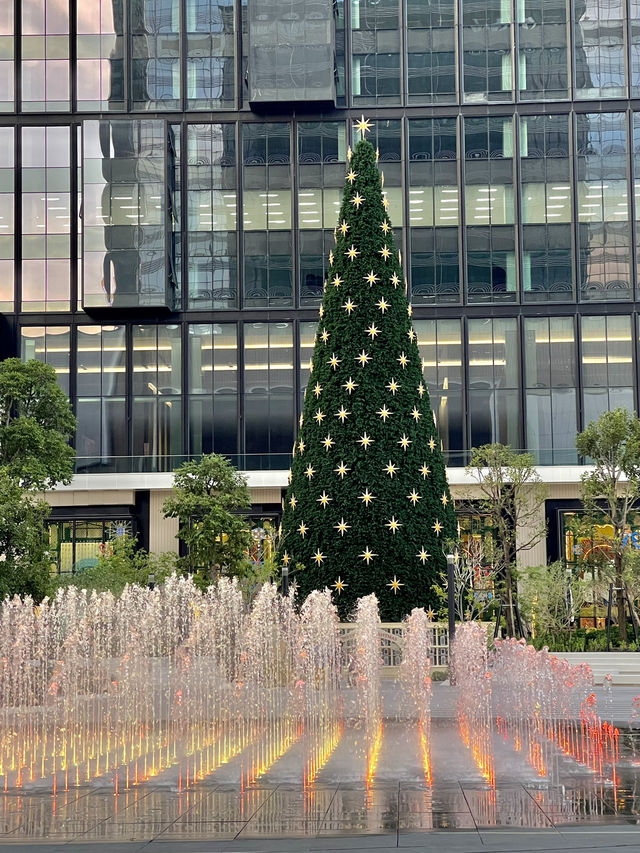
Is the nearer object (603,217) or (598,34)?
(603,217)

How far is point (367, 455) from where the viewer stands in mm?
27750

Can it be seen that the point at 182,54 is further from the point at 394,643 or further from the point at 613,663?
the point at 394,643

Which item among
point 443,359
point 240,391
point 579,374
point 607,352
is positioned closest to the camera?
point 579,374

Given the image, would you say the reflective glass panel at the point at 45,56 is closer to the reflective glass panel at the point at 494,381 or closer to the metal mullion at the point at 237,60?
the metal mullion at the point at 237,60

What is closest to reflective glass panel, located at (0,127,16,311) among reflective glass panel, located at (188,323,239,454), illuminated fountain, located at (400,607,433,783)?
reflective glass panel, located at (188,323,239,454)

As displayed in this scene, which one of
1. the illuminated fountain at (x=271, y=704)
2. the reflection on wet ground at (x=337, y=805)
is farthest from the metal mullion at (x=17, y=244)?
the reflection on wet ground at (x=337, y=805)

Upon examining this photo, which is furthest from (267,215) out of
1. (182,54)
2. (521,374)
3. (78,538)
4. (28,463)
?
(28,463)

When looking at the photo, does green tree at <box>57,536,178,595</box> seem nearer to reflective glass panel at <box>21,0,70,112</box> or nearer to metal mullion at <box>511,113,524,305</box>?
metal mullion at <box>511,113,524,305</box>

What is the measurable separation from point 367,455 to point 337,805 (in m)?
14.4

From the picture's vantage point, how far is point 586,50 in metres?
53.3

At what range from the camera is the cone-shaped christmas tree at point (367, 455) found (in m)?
27.3

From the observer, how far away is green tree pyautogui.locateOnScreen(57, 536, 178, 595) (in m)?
37.7

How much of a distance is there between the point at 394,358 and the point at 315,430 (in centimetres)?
246

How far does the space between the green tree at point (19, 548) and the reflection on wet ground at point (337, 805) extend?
17.9m
